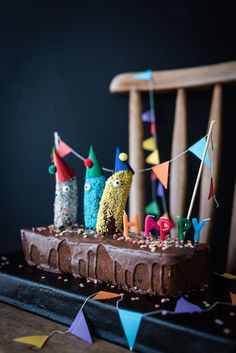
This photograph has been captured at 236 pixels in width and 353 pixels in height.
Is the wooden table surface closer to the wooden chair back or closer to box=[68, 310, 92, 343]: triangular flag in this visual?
box=[68, 310, 92, 343]: triangular flag

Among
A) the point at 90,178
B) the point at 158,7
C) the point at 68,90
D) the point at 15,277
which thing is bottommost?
the point at 15,277

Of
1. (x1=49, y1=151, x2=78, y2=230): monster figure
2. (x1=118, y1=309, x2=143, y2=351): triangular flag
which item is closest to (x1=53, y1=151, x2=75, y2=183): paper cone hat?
(x1=49, y1=151, x2=78, y2=230): monster figure

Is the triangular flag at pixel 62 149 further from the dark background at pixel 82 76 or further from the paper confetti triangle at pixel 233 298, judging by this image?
the paper confetti triangle at pixel 233 298

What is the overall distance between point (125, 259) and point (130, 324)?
0.19 m

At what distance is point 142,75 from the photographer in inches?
58.0

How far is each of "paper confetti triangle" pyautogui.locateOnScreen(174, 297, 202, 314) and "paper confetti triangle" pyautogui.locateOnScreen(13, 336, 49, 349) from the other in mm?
276

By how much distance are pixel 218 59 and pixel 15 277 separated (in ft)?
3.17

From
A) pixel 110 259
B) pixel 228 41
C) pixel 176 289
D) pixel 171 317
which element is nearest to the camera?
pixel 171 317

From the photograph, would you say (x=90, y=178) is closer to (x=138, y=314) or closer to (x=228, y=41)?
(x=138, y=314)

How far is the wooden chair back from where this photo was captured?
131cm

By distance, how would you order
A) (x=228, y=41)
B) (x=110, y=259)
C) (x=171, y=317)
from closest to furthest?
1. (x=171, y=317)
2. (x=110, y=259)
3. (x=228, y=41)

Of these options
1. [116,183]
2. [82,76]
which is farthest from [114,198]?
[82,76]

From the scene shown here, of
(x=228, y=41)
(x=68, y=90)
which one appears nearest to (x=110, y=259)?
(x=228, y=41)

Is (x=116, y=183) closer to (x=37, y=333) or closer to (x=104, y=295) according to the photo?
(x=104, y=295)
